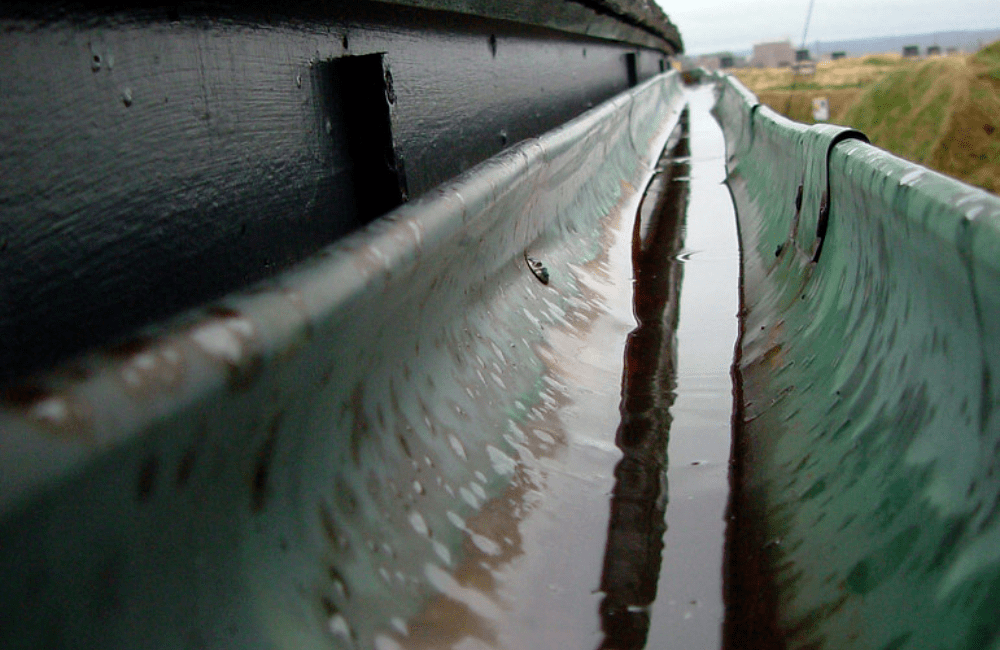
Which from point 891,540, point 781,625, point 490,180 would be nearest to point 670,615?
point 781,625

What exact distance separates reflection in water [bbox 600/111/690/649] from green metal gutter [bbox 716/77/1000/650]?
118 mm

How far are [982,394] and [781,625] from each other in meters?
0.35

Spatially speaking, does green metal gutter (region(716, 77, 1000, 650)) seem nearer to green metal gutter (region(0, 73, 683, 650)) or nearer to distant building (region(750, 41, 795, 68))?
green metal gutter (region(0, 73, 683, 650))

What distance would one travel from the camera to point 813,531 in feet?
3.43

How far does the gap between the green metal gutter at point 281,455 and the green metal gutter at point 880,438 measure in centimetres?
39

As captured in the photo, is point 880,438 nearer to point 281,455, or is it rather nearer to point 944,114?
point 281,455

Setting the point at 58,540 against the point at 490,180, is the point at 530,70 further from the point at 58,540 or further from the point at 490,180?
the point at 58,540

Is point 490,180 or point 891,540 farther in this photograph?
point 490,180

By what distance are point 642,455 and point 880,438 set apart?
0.46m

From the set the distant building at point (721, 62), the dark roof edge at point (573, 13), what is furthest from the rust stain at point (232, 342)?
the distant building at point (721, 62)

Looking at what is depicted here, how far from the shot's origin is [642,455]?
142cm

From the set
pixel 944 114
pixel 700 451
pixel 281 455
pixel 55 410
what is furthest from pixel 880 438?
pixel 944 114

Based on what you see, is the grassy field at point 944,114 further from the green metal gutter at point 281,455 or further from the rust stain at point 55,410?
the rust stain at point 55,410

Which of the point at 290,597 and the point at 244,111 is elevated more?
the point at 244,111
